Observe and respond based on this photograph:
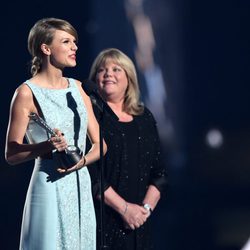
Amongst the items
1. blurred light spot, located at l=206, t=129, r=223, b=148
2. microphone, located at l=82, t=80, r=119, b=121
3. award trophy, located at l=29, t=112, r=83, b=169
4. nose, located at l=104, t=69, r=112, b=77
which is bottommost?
blurred light spot, located at l=206, t=129, r=223, b=148

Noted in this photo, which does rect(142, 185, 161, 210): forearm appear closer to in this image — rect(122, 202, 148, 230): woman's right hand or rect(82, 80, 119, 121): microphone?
rect(122, 202, 148, 230): woman's right hand

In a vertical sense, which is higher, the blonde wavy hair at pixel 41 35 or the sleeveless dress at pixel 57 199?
the blonde wavy hair at pixel 41 35

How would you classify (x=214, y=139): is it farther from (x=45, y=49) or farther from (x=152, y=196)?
(x=45, y=49)

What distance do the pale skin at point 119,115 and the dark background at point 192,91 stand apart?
0.68 m

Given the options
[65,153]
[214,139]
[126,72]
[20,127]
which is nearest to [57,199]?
[65,153]

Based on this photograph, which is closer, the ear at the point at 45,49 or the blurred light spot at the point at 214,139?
the ear at the point at 45,49

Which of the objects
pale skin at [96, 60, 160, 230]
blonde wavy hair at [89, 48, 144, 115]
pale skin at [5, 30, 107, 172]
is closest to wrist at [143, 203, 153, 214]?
pale skin at [96, 60, 160, 230]

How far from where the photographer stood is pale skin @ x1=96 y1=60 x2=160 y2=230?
14.5ft

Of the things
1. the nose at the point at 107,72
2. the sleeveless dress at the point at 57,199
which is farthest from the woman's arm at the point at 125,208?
the sleeveless dress at the point at 57,199

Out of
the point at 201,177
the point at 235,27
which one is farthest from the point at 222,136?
the point at 235,27

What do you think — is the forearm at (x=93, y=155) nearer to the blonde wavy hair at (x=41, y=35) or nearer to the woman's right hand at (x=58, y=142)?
the woman's right hand at (x=58, y=142)

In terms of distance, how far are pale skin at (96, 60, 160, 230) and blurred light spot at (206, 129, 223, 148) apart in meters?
0.79

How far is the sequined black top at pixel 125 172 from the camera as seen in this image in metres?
4.47

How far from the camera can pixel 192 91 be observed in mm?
5340
